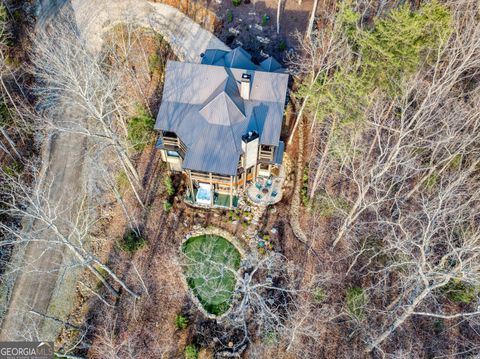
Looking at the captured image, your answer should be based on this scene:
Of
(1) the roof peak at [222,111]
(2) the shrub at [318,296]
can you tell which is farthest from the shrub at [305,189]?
(1) the roof peak at [222,111]

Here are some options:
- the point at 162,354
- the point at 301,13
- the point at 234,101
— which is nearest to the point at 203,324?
the point at 162,354

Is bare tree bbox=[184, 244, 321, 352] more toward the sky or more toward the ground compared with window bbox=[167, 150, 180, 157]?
more toward the ground

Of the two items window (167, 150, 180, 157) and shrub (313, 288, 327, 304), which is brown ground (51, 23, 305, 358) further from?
shrub (313, 288, 327, 304)

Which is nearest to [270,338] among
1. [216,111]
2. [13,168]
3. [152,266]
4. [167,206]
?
[152,266]

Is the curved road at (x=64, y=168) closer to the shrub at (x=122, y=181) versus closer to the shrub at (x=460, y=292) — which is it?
the shrub at (x=122, y=181)

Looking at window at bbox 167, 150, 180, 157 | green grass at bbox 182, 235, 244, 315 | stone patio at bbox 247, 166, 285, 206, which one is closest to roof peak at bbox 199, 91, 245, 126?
window at bbox 167, 150, 180, 157

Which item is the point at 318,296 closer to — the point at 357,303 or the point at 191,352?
the point at 357,303
